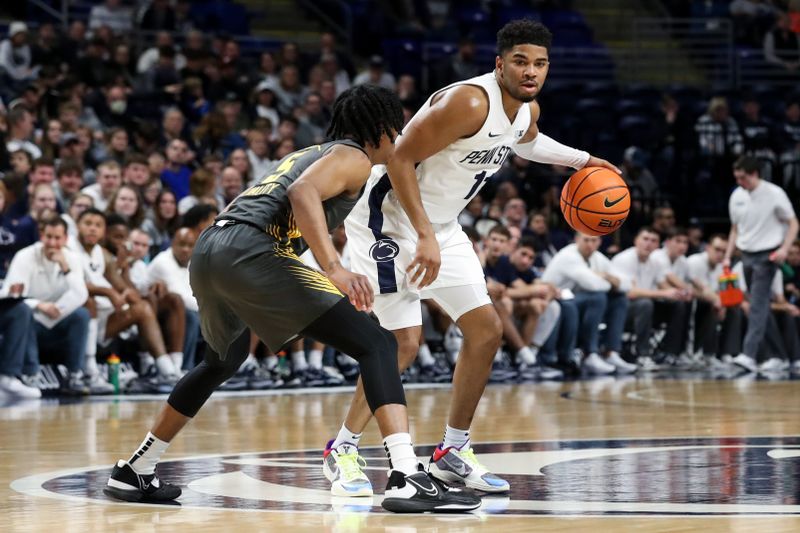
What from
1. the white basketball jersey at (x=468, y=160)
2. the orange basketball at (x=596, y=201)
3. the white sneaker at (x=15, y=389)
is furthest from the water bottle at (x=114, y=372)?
the white basketball jersey at (x=468, y=160)

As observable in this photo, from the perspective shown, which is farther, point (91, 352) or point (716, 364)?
point (716, 364)

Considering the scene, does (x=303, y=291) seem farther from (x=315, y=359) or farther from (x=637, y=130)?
(x=637, y=130)

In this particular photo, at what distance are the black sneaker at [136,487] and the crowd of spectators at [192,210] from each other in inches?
147

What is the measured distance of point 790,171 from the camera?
17469mm

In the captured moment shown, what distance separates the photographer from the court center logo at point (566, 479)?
4.77m

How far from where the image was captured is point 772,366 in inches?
528

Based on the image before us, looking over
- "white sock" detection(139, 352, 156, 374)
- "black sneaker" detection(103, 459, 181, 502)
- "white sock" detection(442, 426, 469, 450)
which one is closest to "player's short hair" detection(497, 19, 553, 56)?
"white sock" detection(442, 426, 469, 450)

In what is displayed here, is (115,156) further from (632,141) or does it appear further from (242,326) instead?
(242,326)

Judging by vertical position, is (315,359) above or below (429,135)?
below

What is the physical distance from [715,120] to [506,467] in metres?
12.2

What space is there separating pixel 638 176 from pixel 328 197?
39.6 feet

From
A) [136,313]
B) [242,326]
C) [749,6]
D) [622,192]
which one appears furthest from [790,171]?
[242,326]

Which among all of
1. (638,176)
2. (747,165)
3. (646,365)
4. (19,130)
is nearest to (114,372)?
(19,130)

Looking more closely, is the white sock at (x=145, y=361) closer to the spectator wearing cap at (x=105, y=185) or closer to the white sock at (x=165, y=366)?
the white sock at (x=165, y=366)
